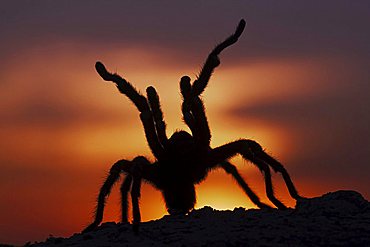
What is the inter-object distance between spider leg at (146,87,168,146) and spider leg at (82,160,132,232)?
0.74 m

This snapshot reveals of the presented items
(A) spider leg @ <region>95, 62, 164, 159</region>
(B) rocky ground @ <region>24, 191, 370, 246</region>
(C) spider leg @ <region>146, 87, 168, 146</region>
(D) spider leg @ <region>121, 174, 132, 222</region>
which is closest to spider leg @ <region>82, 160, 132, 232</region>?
(D) spider leg @ <region>121, 174, 132, 222</region>

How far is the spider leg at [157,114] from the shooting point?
467 inches

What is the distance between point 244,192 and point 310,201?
9.50ft

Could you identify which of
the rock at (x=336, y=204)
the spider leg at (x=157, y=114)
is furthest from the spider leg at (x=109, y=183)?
the rock at (x=336, y=204)

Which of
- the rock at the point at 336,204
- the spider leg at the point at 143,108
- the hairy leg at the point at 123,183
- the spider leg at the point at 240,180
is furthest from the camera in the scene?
the spider leg at the point at 240,180

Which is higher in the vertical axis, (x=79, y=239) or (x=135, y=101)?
(x=135, y=101)

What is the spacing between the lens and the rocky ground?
29.0 ft

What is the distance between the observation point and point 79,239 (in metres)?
10.2

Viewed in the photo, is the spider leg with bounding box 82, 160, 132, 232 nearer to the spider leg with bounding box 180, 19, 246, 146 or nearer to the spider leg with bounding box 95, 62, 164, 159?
the spider leg with bounding box 95, 62, 164, 159

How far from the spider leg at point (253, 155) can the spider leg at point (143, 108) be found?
3.17 feet

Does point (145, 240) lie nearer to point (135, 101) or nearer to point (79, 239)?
point (79, 239)

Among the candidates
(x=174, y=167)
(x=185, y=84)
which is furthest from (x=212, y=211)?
(x=185, y=84)

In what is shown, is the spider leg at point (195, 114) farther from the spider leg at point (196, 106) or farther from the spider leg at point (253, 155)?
the spider leg at point (253, 155)

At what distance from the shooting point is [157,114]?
12.0m
